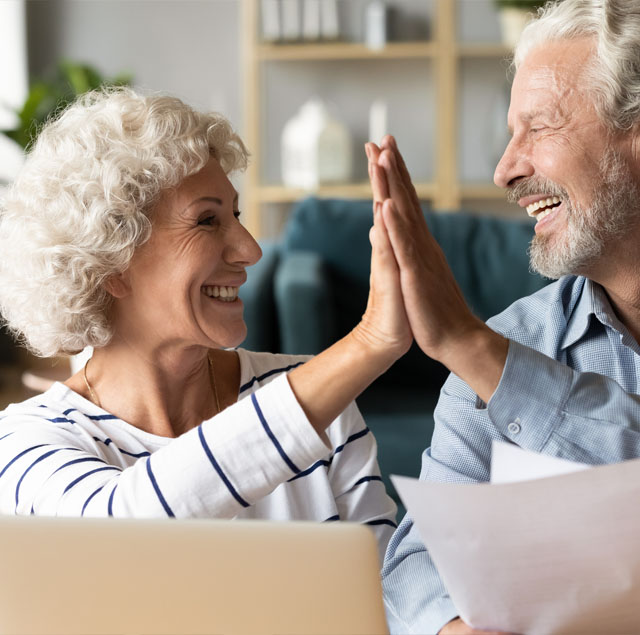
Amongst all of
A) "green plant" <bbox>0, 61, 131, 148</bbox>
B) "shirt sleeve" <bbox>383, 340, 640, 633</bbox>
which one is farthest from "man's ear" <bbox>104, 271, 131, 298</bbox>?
"green plant" <bbox>0, 61, 131, 148</bbox>

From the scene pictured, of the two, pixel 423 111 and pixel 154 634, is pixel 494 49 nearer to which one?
pixel 423 111

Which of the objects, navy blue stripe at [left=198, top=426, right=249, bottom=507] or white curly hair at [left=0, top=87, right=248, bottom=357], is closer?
navy blue stripe at [left=198, top=426, right=249, bottom=507]

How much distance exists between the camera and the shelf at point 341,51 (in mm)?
5094

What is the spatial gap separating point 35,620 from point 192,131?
30.6 inches

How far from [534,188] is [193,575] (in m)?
0.77

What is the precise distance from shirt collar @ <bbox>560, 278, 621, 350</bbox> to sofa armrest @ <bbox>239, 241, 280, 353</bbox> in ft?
5.20

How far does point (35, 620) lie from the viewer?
26.4 inches

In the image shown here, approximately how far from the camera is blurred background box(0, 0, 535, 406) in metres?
5.10

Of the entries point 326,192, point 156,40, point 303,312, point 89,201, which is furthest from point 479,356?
point 156,40

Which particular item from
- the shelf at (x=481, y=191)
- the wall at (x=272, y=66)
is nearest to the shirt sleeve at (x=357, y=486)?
the shelf at (x=481, y=191)


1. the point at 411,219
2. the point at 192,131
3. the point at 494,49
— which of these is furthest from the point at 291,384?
the point at 494,49

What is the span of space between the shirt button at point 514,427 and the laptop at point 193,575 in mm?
341

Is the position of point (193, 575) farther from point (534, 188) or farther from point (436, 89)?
point (436, 89)

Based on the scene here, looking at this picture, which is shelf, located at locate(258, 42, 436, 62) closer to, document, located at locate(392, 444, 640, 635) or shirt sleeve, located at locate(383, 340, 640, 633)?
shirt sleeve, located at locate(383, 340, 640, 633)
